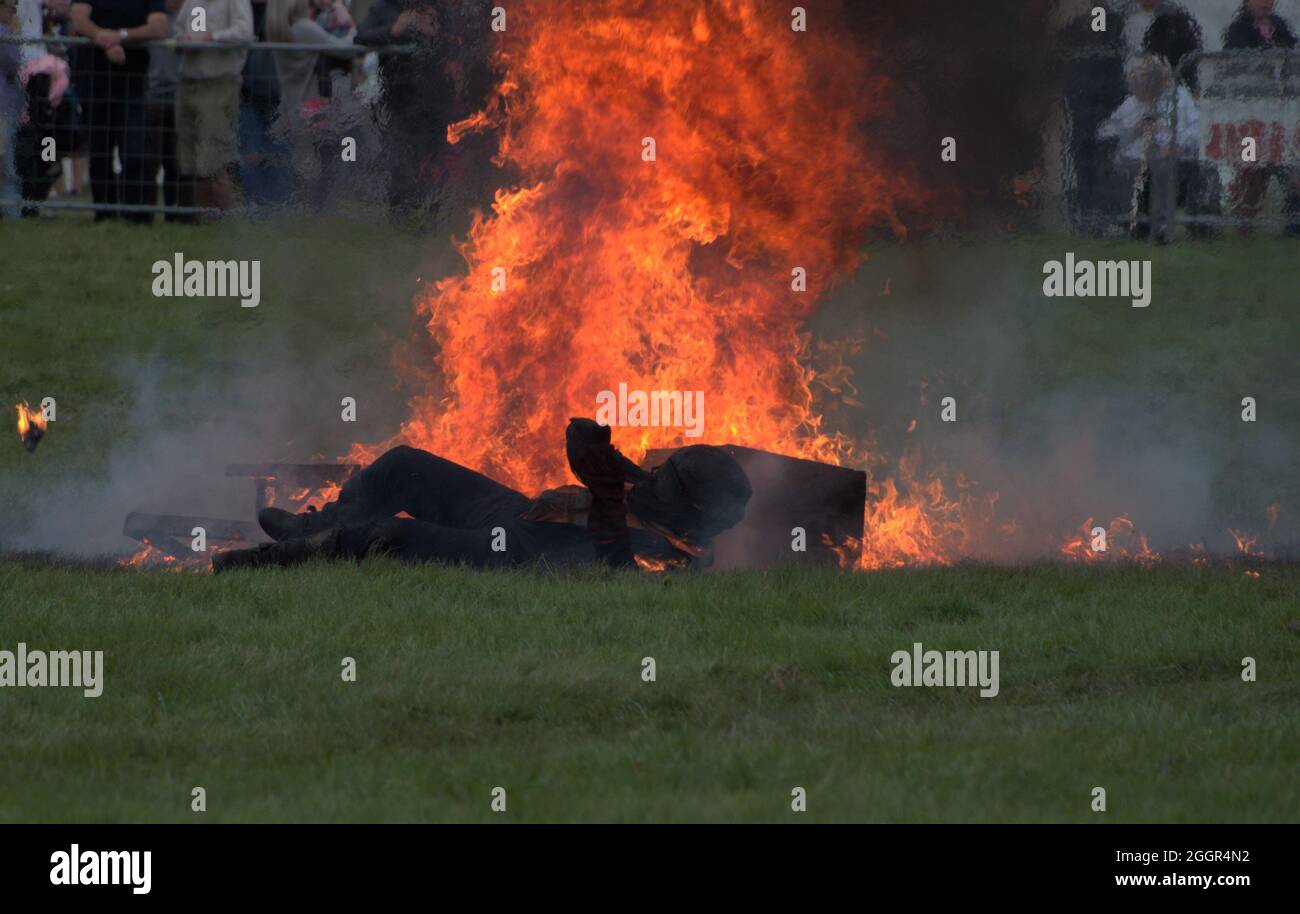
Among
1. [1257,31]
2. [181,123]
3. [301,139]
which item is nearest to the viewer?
[1257,31]

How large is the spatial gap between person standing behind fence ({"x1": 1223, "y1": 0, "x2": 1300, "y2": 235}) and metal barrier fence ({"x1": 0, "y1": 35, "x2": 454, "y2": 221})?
A: 7678 mm

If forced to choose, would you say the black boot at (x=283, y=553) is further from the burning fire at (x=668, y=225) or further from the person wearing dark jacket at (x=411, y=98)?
the person wearing dark jacket at (x=411, y=98)

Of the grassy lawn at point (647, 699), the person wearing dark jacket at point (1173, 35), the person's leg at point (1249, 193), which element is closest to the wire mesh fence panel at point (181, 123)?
the person wearing dark jacket at point (1173, 35)

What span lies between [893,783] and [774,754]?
23.4 inches

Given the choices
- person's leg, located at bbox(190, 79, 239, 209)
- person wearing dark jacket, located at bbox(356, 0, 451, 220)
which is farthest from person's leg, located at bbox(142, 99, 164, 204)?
person wearing dark jacket, located at bbox(356, 0, 451, 220)

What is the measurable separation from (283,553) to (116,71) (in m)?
9.91

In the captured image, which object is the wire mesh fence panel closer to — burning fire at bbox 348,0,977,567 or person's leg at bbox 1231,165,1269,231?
burning fire at bbox 348,0,977,567

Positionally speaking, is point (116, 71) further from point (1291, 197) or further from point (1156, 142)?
point (1291, 197)

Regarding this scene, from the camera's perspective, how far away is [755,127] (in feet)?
41.5

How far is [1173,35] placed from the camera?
1714cm

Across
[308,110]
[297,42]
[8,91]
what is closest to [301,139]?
[308,110]
